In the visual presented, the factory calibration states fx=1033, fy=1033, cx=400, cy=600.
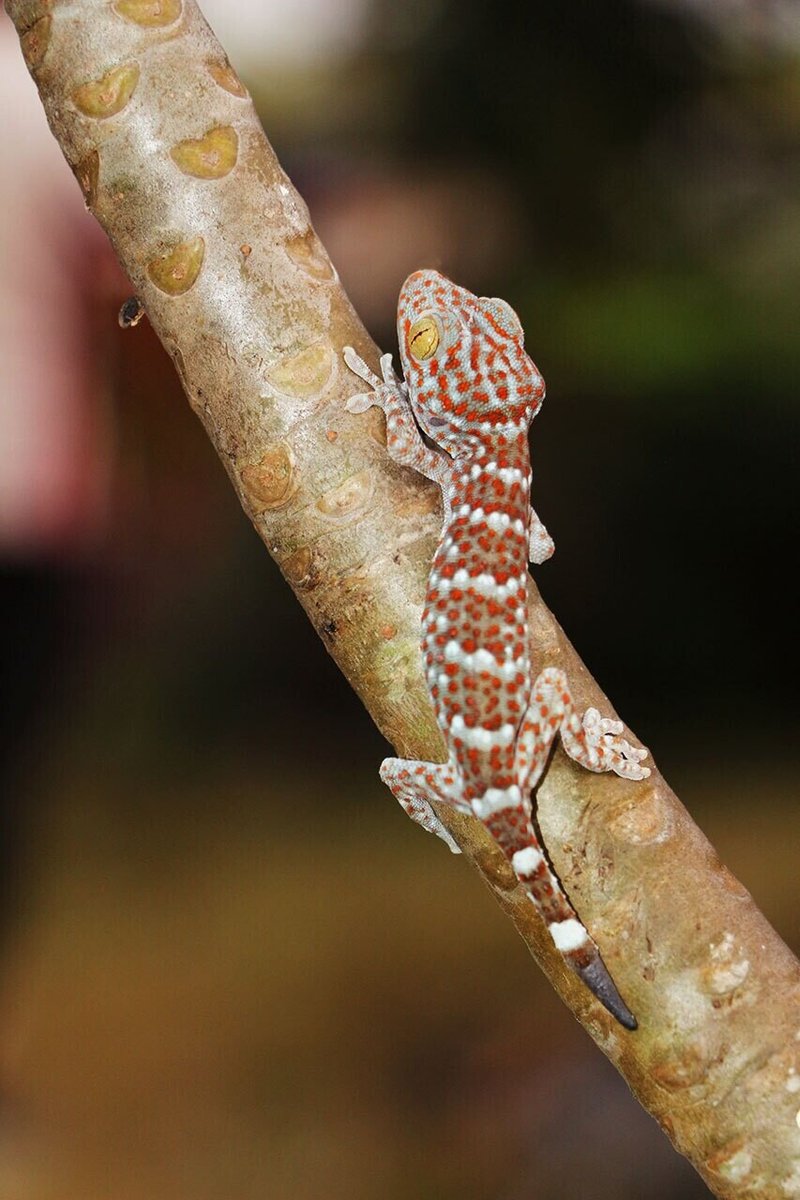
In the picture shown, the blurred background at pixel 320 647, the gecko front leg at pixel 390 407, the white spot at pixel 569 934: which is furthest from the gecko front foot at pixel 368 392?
the blurred background at pixel 320 647

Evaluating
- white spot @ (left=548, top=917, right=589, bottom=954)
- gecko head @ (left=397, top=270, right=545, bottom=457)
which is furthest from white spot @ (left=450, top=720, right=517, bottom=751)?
gecko head @ (left=397, top=270, right=545, bottom=457)

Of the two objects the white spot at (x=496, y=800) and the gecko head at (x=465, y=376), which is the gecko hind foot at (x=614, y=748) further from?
the gecko head at (x=465, y=376)

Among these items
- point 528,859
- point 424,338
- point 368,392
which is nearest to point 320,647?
point 424,338

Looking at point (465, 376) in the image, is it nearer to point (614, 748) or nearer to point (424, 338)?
point (424, 338)

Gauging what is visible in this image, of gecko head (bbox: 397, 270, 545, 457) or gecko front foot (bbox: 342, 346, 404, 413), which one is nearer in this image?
gecko front foot (bbox: 342, 346, 404, 413)

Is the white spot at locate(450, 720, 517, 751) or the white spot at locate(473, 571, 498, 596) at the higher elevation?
the white spot at locate(473, 571, 498, 596)

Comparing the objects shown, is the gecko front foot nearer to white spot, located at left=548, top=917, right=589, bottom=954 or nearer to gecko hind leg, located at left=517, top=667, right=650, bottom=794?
gecko hind leg, located at left=517, top=667, right=650, bottom=794
